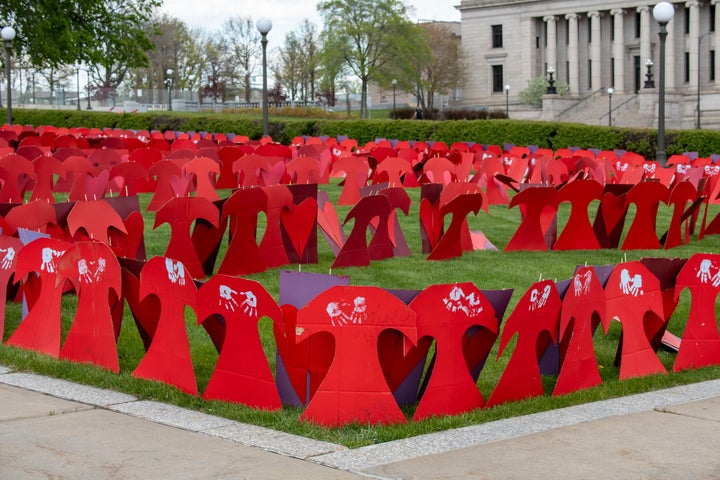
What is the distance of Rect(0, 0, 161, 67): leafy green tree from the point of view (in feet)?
112

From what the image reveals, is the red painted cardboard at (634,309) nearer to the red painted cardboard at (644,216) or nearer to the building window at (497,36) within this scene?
the red painted cardboard at (644,216)

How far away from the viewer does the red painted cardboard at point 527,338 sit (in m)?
6.49

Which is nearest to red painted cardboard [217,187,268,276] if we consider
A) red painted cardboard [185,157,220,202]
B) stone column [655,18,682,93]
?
red painted cardboard [185,157,220,202]

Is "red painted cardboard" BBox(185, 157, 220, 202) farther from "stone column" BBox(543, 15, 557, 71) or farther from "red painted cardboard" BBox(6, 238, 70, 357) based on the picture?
"stone column" BBox(543, 15, 557, 71)

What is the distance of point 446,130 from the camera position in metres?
38.6

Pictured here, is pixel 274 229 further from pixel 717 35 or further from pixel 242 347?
pixel 717 35

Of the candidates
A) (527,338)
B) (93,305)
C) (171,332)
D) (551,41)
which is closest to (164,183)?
(93,305)

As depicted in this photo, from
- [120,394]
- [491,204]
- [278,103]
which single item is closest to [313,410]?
[120,394]

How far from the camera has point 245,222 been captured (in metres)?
10.9

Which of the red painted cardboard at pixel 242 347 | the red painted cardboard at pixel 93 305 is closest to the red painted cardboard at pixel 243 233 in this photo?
the red painted cardboard at pixel 93 305

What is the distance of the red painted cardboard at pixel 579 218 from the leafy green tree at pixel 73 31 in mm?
24011

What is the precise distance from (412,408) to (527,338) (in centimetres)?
79

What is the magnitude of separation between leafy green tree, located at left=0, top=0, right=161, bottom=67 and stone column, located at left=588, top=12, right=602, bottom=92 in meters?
53.1

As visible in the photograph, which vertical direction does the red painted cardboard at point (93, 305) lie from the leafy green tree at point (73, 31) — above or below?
below
